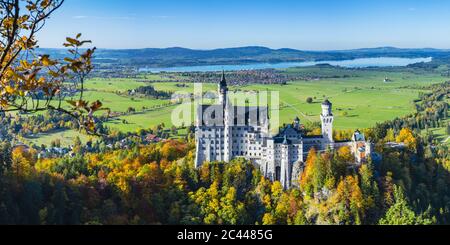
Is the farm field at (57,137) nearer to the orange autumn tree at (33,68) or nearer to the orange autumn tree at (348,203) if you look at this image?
the orange autumn tree at (348,203)

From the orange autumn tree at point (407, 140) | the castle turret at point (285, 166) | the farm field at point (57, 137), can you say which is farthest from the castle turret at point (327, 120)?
the farm field at point (57, 137)

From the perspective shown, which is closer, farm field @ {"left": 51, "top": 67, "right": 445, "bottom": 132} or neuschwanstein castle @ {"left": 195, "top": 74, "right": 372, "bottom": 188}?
neuschwanstein castle @ {"left": 195, "top": 74, "right": 372, "bottom": 188}

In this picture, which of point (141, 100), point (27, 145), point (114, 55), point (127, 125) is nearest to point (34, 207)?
point (27, 145)

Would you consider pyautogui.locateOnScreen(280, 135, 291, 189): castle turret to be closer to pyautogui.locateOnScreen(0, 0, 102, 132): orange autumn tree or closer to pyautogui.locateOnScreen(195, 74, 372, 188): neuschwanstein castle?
pyautogui.locateOnScreen(195, 74, 372, 188): neuschwanstein castle

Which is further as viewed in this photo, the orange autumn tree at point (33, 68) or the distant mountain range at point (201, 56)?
the distant mountain range at point (201, 56)

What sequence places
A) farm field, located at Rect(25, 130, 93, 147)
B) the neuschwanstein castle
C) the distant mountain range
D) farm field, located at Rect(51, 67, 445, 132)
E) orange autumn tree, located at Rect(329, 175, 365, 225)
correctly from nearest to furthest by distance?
orange autumn tree, located at Rect(329, 175, 365, 225), the neuschwanstein castle, farm field, located at Rect(25, 130, 93, 147), farm field, located at Rect(51, 67, 445, 132), the distant mountain range

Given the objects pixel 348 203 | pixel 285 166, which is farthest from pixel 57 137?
pixel 348 203

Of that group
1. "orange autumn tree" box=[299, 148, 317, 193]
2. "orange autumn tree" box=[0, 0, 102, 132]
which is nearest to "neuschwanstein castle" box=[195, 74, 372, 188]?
"orange autumn tree" box=[299, 148, 317, 193]

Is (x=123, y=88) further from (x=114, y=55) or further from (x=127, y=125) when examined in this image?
(x=114, y=55)
